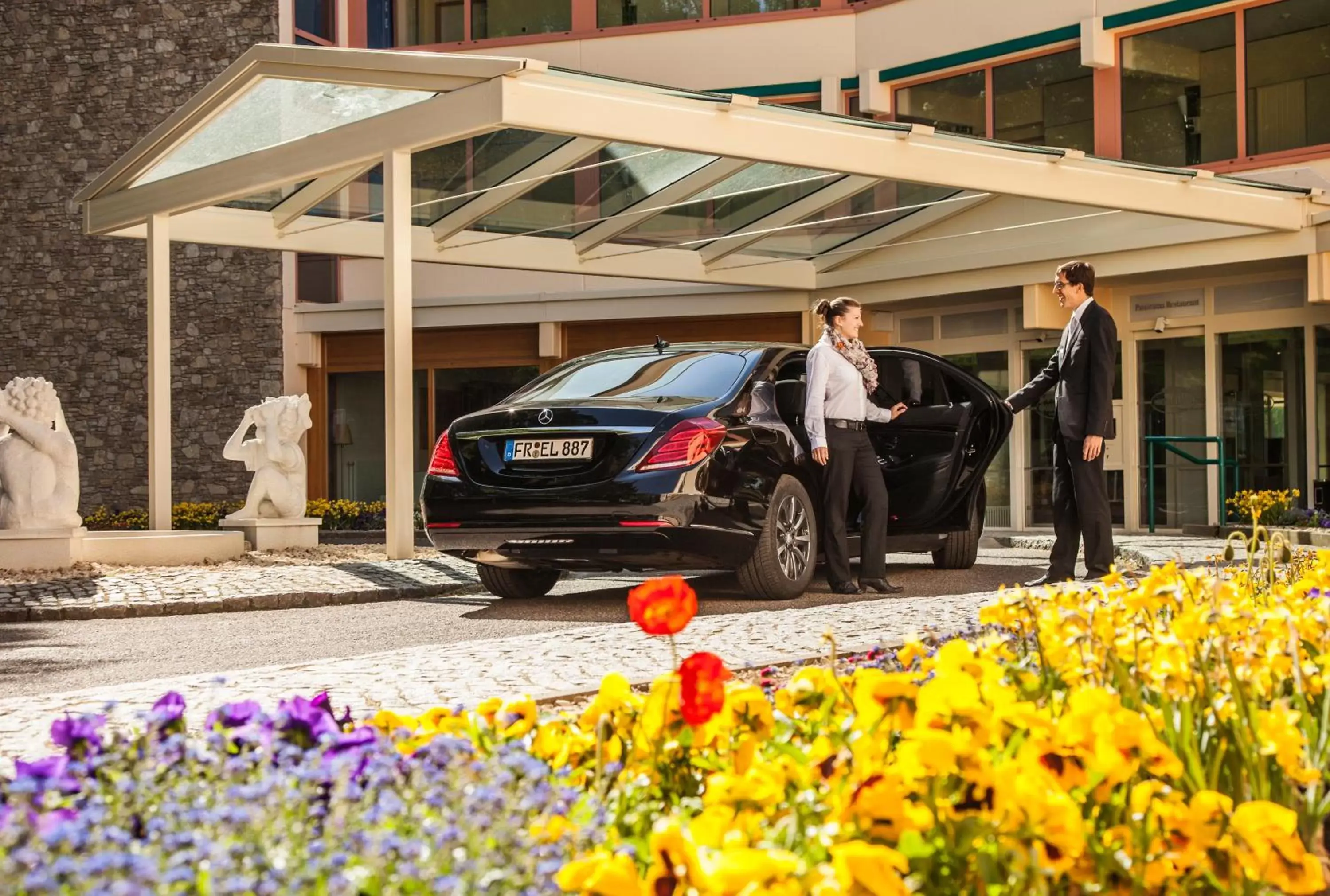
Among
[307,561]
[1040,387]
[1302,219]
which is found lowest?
[307,561]

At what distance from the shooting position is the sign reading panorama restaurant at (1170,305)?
1794 cm

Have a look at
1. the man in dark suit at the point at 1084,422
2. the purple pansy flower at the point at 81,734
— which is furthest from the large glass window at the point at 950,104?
the purple pansy flower at the point at 81,734

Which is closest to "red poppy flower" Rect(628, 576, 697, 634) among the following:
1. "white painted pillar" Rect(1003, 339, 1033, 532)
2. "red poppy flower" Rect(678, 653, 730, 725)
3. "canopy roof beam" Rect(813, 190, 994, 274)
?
"red poppy flower" Rect(678, 653, 730, 725)

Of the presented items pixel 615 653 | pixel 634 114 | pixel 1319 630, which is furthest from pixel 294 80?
pixel 1319 630

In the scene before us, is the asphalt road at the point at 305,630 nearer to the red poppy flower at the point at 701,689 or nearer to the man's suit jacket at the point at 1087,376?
the man's suit jacket at the point at 1087,376

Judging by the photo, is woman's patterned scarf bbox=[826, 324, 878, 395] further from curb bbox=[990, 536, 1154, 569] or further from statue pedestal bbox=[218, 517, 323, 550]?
statue pedestal bbox=[218, 517, 323, 550]

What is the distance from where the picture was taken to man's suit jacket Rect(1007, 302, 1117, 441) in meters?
8.97

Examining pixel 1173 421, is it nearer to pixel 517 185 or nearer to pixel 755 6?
pixel 755 6

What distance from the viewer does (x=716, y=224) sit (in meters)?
16.5

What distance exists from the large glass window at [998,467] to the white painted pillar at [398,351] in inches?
354

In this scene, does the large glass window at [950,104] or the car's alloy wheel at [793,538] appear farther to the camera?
the large glass window at [950,104]

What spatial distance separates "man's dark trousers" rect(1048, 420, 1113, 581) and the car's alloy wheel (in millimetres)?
1373

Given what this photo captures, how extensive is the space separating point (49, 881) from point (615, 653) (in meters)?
4.53

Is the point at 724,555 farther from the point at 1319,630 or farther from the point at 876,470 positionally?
the point at 1319,630
